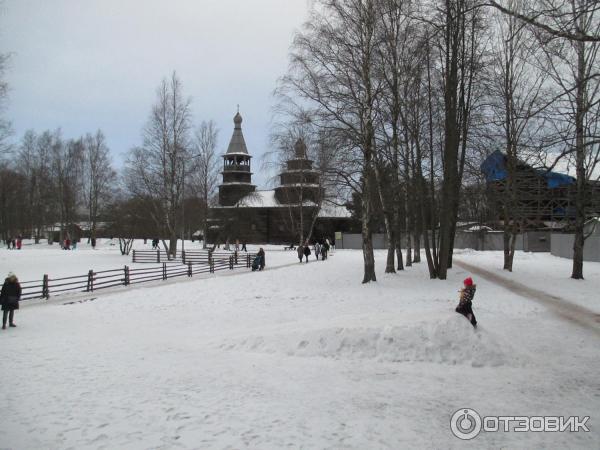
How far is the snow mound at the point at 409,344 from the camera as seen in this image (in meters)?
7.95

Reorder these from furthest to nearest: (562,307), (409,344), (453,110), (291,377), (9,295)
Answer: (453,110)
(562,307)
(9,295)
(409,344)
(291,377)

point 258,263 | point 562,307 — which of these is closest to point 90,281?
point 258,263

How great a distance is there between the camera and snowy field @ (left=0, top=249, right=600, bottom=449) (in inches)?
202

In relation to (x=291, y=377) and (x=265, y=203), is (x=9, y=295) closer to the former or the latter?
(x=291, y=377)

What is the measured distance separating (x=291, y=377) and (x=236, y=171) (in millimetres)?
62453

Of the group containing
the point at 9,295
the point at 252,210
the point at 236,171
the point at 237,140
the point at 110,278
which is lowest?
the point at 110,278

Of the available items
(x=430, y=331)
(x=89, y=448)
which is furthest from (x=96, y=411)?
(x=430, y=331)

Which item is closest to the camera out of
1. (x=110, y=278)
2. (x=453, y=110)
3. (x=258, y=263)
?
(x=453, y=110)

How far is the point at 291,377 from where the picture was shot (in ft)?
23.8

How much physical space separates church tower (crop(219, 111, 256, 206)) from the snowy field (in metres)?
55.2

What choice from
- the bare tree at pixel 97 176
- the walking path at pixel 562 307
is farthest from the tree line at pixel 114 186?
the walking path at pixel 562 307

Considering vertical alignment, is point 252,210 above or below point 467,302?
above

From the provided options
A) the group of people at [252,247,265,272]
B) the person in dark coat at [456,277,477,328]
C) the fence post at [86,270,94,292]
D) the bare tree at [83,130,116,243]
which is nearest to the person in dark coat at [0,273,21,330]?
the fence post at [86,270,94,292]

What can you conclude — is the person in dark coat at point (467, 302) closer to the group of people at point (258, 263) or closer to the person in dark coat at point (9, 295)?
the person in dark coat at point (9, 295)
